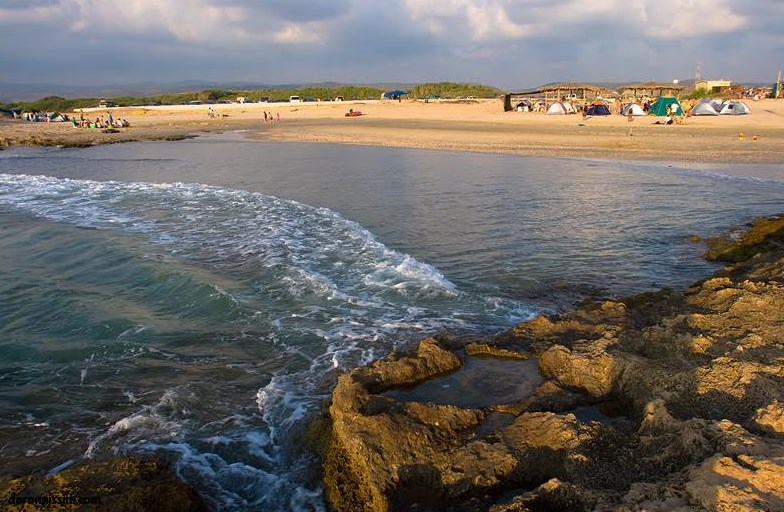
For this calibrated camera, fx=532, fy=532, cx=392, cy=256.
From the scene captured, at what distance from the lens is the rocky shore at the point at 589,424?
3578 millimetres

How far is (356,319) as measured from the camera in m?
8.52

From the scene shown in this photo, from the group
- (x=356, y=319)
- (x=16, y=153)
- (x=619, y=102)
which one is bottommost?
(x=356, y=319)

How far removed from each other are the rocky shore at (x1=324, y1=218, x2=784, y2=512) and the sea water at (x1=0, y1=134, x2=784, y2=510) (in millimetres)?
788

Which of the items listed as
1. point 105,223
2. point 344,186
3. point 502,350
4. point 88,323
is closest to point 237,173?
point 344,186

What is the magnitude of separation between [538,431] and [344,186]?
1666 centimetres

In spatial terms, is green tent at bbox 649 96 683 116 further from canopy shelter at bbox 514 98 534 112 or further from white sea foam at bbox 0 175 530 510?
white sea foam at bbox 0 175 530 510

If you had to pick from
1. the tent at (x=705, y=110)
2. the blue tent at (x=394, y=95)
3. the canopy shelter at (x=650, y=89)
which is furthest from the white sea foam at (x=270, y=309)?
the blue tent at (x=394, y=95)

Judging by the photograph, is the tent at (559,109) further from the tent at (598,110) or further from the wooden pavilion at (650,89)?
the wooden pavilion at (650,89)

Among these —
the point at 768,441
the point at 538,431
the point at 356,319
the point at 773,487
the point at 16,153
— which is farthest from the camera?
the point at 16,153

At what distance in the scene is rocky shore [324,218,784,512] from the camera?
11.7 feet

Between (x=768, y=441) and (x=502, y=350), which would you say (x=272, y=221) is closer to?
(x=502, y=350)

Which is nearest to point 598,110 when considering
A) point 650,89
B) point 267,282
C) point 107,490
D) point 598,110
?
point 598,110

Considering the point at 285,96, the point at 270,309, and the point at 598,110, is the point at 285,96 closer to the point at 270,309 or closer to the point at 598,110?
the point at 598,110

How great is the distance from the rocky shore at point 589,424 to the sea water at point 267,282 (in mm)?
788
